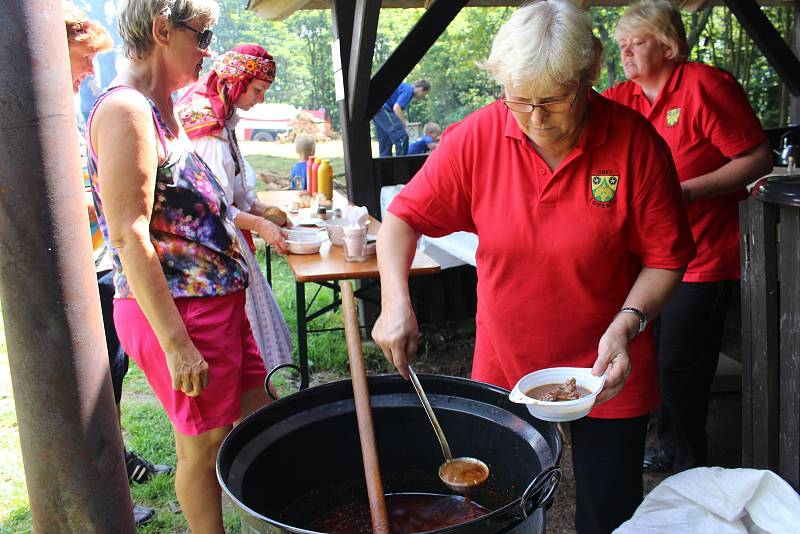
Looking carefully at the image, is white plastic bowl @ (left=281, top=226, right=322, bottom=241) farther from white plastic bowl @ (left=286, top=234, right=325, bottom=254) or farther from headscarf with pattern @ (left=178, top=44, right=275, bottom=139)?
headscarf with pattern @ (left=178, top=44, right=275, bottom=139)

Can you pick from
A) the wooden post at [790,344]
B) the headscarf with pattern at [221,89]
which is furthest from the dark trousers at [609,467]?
the headscarf with pattern at [221,89]

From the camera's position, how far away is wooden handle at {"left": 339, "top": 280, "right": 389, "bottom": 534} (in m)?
1.54

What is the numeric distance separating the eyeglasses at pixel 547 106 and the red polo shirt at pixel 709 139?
1326 mm

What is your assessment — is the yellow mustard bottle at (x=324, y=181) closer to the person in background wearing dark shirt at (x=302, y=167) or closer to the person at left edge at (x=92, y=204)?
the person in background wearing dark shirt at (x=302, y=167)

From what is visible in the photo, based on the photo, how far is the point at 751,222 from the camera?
83.6 inches

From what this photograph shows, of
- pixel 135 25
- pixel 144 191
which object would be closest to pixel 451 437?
pixel 144 191

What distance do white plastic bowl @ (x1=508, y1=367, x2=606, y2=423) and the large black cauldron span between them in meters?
0.11

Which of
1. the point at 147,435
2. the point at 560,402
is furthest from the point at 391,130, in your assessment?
the point at 560,402

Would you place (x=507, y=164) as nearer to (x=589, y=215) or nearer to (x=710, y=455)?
(x=589, y=215)

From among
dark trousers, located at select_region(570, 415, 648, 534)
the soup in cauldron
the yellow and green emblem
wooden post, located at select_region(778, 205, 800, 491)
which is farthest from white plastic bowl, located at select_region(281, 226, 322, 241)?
wooden post, located at select_region(778, 205, 800, 491)

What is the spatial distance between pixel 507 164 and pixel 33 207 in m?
1.06

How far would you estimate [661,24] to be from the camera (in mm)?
2879

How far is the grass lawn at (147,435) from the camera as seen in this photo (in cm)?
317

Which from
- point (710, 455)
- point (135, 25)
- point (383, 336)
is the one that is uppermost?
point (135, 25)
